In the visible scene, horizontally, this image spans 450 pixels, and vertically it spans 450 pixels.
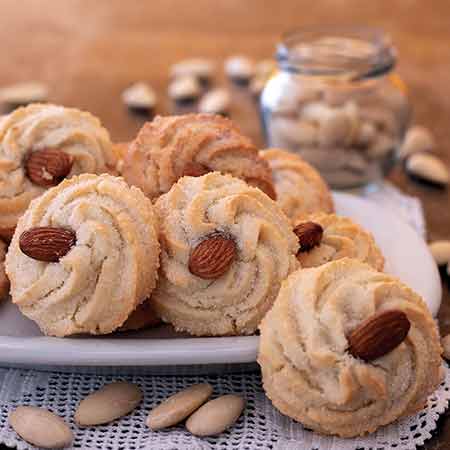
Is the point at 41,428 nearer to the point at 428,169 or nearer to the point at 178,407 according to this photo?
the point at 178,407

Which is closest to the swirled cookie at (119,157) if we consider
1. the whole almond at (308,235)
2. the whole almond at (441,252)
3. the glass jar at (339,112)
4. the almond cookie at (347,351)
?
the whole almond at (308,235)

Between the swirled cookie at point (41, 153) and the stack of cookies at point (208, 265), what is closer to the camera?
the stack of cookies at point (208, 265)

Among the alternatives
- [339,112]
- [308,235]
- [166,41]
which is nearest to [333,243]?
[308,235]

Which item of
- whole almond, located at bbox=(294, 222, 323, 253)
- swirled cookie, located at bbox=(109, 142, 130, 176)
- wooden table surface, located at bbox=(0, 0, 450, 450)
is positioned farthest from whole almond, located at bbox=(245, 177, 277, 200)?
wooden table surface, located at bbox=(0, 0, 450, 450)

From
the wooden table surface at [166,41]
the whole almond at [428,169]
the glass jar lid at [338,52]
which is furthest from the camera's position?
the wooden table surface at [166,41]

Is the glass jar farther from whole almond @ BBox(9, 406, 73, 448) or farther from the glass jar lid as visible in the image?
whole almond @ BBox(9, 406, 73, 448)

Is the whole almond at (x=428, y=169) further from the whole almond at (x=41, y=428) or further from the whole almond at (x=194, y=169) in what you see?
the whole almond at (x=41, y=428)
